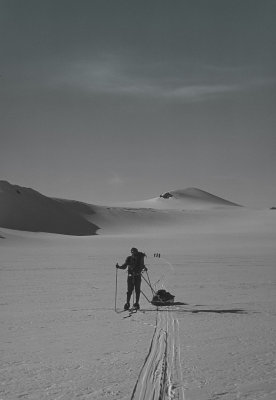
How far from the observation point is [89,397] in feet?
16.5

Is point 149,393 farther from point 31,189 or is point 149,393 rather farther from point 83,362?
point 31,189

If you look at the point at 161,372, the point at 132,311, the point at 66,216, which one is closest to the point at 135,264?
the point at 132,311

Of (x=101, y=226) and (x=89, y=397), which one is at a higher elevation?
(x=101, y=226)

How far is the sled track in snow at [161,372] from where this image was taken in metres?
5.07

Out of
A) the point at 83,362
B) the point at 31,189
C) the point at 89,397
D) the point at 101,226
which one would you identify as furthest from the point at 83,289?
the point at 31,189

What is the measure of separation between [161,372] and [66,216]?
9040cm

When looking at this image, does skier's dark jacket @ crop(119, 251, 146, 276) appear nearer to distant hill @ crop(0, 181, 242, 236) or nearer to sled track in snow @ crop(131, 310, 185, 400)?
sled track in snow @ crop(131, 310, 185, 400)

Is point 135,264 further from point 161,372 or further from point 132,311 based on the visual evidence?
point 161,372

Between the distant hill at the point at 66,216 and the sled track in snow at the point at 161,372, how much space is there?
7556 centimetres

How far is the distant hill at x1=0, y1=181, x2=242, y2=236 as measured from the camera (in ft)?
280

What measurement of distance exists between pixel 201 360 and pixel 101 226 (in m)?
89.3

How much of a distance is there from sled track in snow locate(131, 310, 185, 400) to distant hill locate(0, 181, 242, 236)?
248ft

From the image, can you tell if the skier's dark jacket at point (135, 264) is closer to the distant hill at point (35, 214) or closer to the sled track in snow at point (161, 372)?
the sled track in snow at point (161, 372)

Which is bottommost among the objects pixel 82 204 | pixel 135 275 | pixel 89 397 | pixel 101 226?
pixel 89 397
